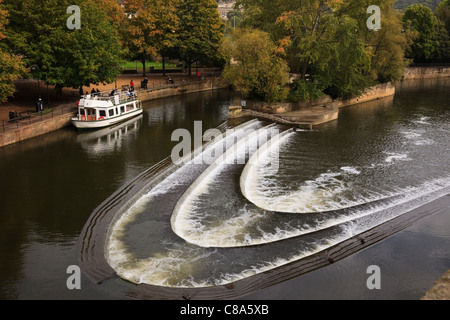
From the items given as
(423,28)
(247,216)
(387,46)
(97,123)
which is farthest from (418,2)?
(247,216)

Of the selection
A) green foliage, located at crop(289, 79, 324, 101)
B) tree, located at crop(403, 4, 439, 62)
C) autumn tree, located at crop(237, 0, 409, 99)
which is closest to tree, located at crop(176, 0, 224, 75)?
autumn tree, located at crop(237, 0, 409, 99)

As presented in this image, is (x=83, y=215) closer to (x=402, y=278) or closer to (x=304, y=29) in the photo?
(x=402, y=278)

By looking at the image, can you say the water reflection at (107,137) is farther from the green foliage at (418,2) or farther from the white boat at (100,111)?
the green foliage at (418,2)

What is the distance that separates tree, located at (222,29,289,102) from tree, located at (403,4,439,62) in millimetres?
61080

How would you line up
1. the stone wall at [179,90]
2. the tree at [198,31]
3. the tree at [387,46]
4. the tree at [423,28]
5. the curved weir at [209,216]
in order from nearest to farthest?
1. the curved weir at [209,216]
2. the stone wall at [179,90]
3. the tree at [387,46]
4. the tree at [198,31]
5. the tree at [423,28]

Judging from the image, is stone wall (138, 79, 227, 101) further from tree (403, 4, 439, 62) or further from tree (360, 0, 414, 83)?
tree (403, 4, 439, 62)

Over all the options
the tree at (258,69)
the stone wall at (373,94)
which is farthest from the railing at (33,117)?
the stone wall at (373,94)

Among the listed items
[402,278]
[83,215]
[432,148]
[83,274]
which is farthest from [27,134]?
[432,148]

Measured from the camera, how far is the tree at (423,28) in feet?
322

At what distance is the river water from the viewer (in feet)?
59.4

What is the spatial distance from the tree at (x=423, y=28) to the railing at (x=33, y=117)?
81662 mm

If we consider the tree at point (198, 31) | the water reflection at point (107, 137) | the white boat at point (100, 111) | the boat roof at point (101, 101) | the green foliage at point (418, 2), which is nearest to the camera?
the water reflection at point (107, 137)

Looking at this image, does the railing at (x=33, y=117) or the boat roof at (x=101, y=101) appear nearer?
the railing at (x=33, y=117)

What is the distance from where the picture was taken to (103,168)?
31203 millimetres
